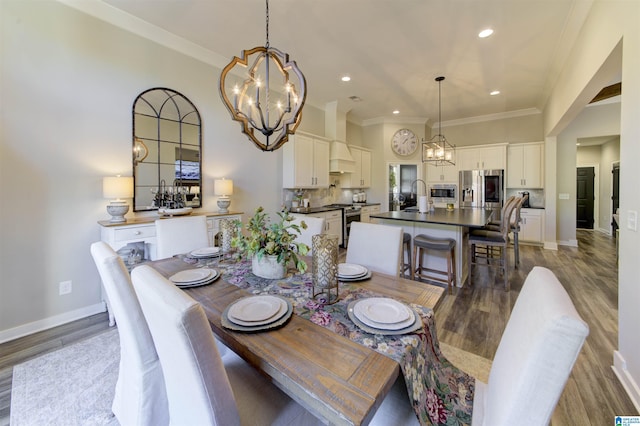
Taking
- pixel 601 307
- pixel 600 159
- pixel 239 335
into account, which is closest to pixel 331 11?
pixel 239 335

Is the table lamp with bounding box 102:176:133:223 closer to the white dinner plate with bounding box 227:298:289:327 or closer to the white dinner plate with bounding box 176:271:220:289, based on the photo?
the white dinner plate with bounding box 176:271:220:289

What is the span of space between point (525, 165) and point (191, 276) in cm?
705

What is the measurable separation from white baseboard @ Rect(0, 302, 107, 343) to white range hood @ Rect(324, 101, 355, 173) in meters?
4.38

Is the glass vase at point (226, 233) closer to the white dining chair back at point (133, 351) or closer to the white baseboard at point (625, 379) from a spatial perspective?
the white dining chair back at point (133, 351)

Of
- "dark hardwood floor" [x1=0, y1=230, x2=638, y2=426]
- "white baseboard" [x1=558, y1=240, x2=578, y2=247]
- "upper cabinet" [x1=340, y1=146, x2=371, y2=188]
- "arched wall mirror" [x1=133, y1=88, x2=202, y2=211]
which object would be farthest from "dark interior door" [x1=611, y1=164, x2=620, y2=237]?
"arched wall mirror" [x1=133, y1=88, x2=202, y2=211]

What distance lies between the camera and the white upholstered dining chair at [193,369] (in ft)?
2.40

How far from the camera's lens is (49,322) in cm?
250

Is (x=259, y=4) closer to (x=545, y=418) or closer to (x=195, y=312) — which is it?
(x=195, y=312)

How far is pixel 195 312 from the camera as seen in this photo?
73cm

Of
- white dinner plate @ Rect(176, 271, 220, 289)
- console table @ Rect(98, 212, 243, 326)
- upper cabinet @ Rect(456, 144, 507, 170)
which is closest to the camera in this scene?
white dinner plate @ Rect(176, 271, 220, 289)

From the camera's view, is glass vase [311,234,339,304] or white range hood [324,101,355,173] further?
white range hood [324,101,355,173]

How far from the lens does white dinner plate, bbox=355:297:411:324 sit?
1073 mm

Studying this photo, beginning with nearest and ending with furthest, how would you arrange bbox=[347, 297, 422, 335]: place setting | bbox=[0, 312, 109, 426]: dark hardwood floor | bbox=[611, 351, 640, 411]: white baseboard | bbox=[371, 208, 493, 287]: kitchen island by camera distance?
bbox=[347, 297, 422, 335]: place setting
bbox=[611, 351, 640, 411]: white baseboard
bbox=[0, 312, 109, 426]: dark hardwood floor
bbox=[371, 208, 493, 287]: kitchen island

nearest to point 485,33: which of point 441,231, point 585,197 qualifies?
point 441,231
